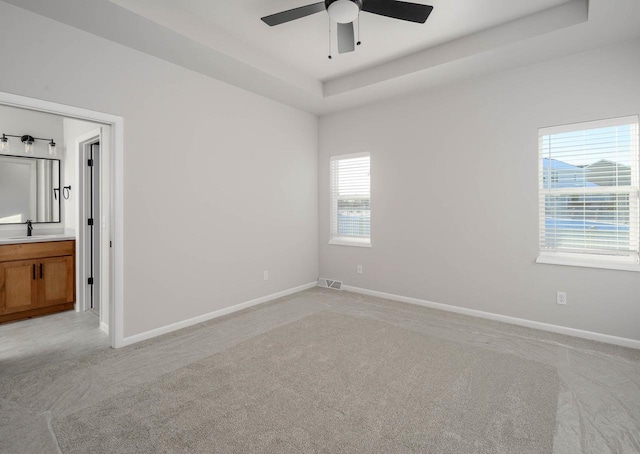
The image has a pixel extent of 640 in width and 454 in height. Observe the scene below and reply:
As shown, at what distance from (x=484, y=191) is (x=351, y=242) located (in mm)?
2010

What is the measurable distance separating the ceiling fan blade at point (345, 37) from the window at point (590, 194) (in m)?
2.25

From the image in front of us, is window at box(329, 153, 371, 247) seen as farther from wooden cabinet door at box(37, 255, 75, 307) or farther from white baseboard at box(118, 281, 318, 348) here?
wooden cabinet door at box(37, 255, 75, 307)

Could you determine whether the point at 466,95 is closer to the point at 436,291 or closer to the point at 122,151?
the point at 436,291

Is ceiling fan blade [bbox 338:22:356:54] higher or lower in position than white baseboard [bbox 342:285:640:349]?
higher

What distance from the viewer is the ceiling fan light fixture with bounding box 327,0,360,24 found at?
227 centimetres

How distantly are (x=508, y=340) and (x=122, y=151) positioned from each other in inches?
162

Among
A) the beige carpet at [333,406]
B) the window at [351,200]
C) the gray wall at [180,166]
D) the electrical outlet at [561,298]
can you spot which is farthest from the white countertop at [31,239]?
the electrical outlet at [561,298]

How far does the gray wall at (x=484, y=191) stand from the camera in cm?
308

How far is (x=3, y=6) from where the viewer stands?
7.68ft

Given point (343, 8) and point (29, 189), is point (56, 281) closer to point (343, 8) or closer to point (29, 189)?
point (29, 189)

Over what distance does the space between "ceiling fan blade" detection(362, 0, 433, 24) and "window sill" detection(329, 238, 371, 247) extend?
304 centimetres

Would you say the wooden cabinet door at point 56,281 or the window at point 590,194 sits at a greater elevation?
the window at point 590,194

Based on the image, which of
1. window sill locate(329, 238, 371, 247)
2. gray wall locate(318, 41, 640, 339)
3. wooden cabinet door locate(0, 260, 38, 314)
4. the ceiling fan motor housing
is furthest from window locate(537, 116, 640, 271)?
wooden cabinet door locate(0, 260, 38, 314)

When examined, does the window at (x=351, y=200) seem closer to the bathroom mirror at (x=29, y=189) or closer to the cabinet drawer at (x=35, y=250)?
the cabinet drawer at (x=35, y=250)
